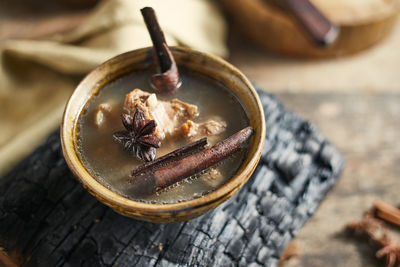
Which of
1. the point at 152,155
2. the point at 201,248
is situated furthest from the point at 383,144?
the point at 152,155

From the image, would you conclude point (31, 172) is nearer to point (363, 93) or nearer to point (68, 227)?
point (68, 227)

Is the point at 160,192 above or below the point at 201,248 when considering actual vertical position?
above

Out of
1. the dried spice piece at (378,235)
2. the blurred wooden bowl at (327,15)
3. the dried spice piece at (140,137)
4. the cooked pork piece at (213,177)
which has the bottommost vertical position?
the dried spice piece at (378,235)

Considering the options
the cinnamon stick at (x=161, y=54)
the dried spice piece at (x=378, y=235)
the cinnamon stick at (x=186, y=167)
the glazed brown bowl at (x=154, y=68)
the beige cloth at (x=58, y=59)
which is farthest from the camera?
the beige cloth at (x=58, y=59)

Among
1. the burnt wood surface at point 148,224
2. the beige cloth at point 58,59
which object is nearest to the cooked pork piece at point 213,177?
the burnt wood surface at point 148,224

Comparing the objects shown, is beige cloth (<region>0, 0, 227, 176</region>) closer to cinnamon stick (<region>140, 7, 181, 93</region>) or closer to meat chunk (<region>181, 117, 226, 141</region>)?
cinnamon stick (<region>140, 7, 181, 93</region>)

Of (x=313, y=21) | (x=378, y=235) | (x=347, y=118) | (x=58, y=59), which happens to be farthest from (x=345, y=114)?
(x=58, y=59)

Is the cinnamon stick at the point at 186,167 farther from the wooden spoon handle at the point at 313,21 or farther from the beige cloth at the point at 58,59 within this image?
the wooden spoon handle at the point at 313,21
